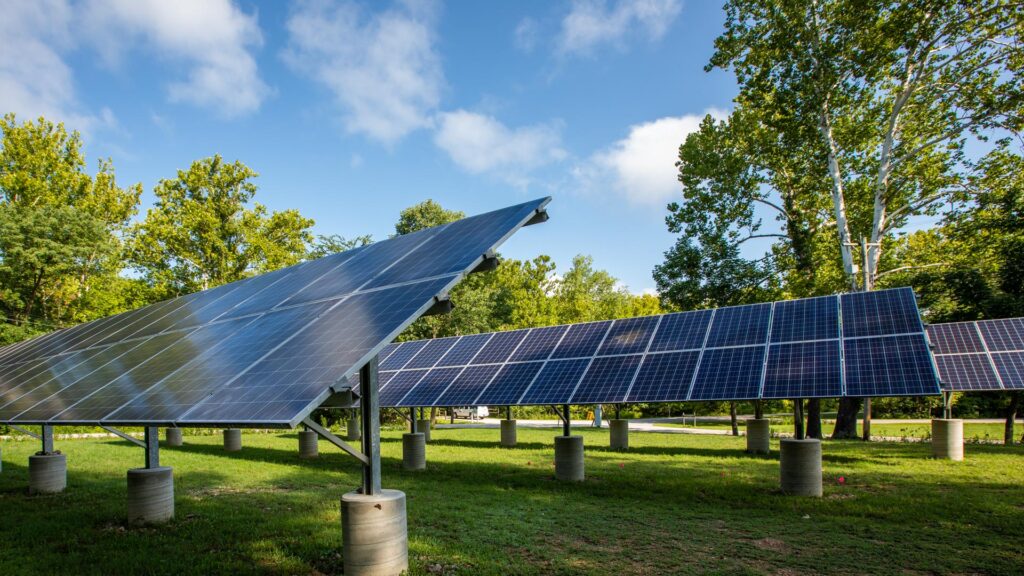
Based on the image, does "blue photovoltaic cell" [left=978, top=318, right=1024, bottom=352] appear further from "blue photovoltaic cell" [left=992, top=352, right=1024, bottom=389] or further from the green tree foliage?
the green tree foliage

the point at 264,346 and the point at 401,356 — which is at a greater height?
the point at 264,346

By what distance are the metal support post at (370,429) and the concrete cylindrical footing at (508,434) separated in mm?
19673

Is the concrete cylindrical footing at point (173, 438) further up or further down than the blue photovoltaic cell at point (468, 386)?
further down

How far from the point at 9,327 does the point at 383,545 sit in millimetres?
36448

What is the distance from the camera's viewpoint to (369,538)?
6984 mm

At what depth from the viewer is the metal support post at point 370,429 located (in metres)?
7.29

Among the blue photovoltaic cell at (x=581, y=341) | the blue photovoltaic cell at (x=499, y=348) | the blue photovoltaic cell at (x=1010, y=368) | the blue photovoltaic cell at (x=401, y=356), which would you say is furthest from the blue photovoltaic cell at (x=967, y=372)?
the blue photovoltaic cell at (x=401, y=356)

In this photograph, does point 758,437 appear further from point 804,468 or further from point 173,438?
point 173,438

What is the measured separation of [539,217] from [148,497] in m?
9.03

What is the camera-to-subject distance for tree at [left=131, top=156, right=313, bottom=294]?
39.4m

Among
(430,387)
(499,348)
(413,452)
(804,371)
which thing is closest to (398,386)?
(430,387)

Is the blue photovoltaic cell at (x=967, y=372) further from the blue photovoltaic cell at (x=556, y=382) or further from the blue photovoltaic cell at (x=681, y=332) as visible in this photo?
the blue photovoltaic cell at (x=556, y=382)

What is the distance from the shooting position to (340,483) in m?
15.8

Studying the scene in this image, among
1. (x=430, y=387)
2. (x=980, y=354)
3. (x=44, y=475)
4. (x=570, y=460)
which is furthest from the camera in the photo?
(x=430, y=387)
